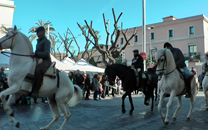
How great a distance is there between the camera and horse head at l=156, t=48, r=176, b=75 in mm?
6422

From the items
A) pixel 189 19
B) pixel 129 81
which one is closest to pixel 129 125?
pixel 129 81

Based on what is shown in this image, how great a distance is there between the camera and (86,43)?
32.3 meters

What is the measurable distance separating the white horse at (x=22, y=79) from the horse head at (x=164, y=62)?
287 centimetres

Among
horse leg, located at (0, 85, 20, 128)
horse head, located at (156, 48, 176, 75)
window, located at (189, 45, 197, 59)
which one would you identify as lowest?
horse leg, located at (0, 85, 20, 128)

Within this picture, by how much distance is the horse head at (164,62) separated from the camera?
6.42 meters

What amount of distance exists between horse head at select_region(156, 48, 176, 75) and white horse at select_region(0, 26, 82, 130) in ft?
9.41

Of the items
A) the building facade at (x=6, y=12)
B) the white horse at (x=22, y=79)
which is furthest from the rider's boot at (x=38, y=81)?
the building facade at (x=6, y=12)

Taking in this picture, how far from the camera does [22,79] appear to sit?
4711 millimetres

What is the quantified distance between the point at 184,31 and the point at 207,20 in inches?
217

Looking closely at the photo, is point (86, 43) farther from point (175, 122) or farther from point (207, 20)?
point (207, 20)

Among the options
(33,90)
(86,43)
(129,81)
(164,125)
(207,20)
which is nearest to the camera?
(33,90)

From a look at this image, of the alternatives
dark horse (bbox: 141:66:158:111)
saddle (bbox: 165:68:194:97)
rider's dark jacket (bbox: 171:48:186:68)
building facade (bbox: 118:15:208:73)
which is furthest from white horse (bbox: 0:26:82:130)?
building facade (bbox: 118:15:208:73)

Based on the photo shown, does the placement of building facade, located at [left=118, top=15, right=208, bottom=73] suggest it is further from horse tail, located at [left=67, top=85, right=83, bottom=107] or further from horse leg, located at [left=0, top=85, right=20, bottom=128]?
horse leg, located at [left=0, top=85, right=20, bottom=128]

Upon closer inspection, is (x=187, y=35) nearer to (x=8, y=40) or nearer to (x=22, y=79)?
(x=8, y=40)
